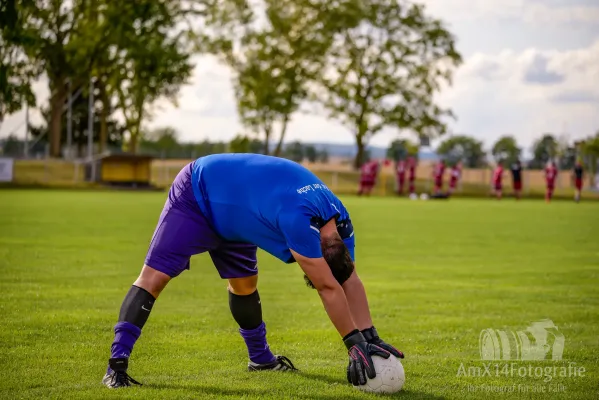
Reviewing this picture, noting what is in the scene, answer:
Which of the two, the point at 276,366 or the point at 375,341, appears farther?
the point at 276,366

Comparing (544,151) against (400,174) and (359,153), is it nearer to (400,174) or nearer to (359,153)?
(359,153)

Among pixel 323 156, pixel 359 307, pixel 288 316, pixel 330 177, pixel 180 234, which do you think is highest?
pixel 323 156

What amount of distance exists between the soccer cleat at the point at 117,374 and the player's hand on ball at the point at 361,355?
1.55 meters

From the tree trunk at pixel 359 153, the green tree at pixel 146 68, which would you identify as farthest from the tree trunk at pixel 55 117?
the tree trunk at pixel 359 153

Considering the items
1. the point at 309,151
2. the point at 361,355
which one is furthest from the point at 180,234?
the point at 309,151

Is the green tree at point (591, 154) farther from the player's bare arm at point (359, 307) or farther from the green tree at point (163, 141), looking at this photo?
the player's bare arm at point (359, 307)

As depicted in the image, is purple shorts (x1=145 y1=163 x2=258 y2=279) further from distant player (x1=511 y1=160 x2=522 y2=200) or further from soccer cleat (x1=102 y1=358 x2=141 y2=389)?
distant player (x1=511 y1=160 x2=522 y2=200)

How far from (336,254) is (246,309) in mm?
1404

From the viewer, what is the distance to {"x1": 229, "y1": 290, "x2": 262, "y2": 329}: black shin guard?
721 centimetres

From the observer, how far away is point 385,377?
622 centimetres

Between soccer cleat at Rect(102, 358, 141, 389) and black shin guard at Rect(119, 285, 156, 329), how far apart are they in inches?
11.3

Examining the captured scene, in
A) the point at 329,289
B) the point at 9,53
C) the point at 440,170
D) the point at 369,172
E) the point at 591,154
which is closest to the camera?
the point at 329,289

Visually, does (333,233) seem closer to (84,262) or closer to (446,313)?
(446,313)

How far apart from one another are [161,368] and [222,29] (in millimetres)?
61460
